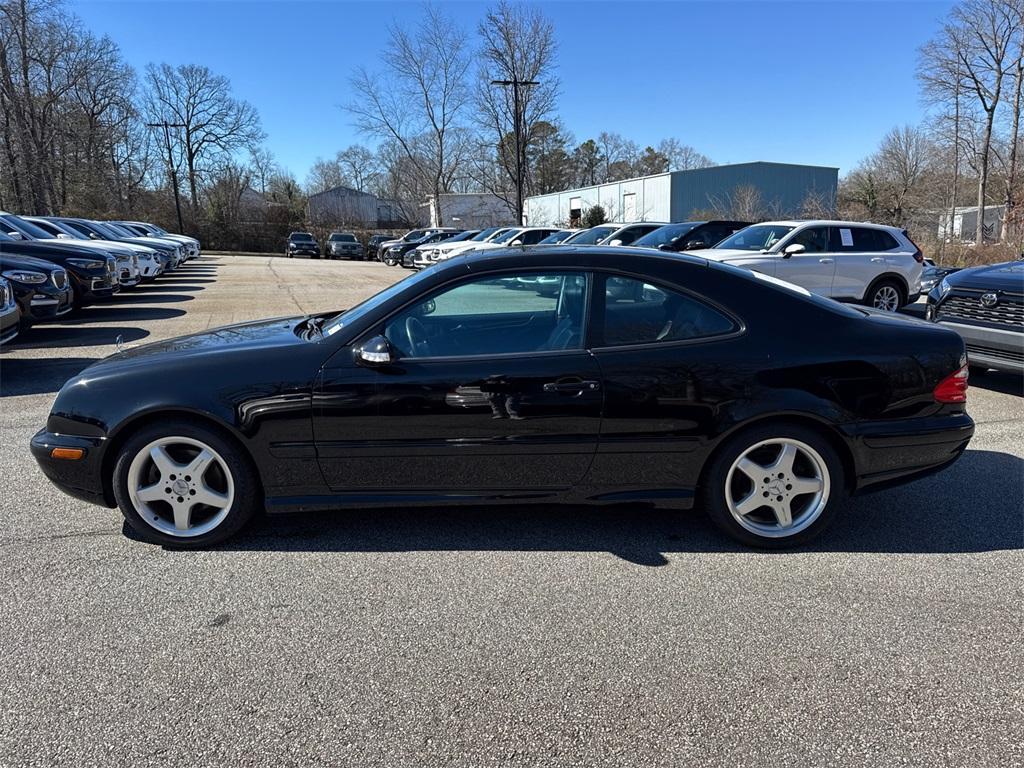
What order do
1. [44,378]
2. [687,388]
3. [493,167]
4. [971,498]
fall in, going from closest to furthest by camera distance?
1. [687,388]
2. [971,498]
3. [44,378]
4. [493,167]

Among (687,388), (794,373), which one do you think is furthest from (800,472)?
(687,388)

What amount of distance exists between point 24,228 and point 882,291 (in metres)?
16.2

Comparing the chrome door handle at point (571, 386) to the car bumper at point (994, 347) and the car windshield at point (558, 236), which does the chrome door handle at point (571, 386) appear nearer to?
the car bumper at point (994, 347)

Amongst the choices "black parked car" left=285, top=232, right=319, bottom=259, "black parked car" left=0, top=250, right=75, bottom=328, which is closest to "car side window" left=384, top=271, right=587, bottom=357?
"black parked car" left=0, top=250, right=75, bottom=328

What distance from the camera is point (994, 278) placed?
642 centimetres

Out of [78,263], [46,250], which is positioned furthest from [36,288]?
[46,250]

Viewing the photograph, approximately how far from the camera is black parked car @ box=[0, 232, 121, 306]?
11562mm

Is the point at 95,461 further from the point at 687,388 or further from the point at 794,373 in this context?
the point at 794,373

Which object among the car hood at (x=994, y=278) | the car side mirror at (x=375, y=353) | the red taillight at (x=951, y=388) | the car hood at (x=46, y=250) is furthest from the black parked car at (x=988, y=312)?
the car hood at (x=46, y=250)

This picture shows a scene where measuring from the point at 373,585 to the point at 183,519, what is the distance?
1.11 m

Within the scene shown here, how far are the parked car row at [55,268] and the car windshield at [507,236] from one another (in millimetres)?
10753

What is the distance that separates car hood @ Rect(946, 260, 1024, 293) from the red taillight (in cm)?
347

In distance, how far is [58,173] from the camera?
160 feet

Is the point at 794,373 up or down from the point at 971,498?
up
